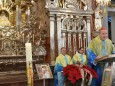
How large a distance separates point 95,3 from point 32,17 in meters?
2.24

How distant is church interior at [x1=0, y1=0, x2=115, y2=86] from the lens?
7190mm

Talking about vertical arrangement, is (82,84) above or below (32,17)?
below

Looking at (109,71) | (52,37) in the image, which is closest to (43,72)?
(109,71)

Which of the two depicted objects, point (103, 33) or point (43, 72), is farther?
point (43, 72)

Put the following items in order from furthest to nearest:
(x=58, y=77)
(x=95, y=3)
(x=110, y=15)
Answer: (x=110, y=15)
(x=95, y=3)
(x=58, y=77)

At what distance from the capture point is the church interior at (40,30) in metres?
A: 7.19

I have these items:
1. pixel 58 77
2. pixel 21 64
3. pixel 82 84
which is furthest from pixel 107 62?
pixel 21 64

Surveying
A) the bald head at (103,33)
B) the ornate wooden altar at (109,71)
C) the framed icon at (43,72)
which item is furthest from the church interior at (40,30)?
the ornate wooden altar at (109,71)

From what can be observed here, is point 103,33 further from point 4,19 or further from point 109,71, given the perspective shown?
point 4,19

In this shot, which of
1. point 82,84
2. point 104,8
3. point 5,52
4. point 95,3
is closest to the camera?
point 82,84

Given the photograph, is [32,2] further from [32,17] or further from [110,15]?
[110,15]

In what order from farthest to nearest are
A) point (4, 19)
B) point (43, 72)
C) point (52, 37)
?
point (52, 37) < point (4, 19) < point (43, 72)

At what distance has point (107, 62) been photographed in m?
3.75

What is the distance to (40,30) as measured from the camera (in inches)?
302
